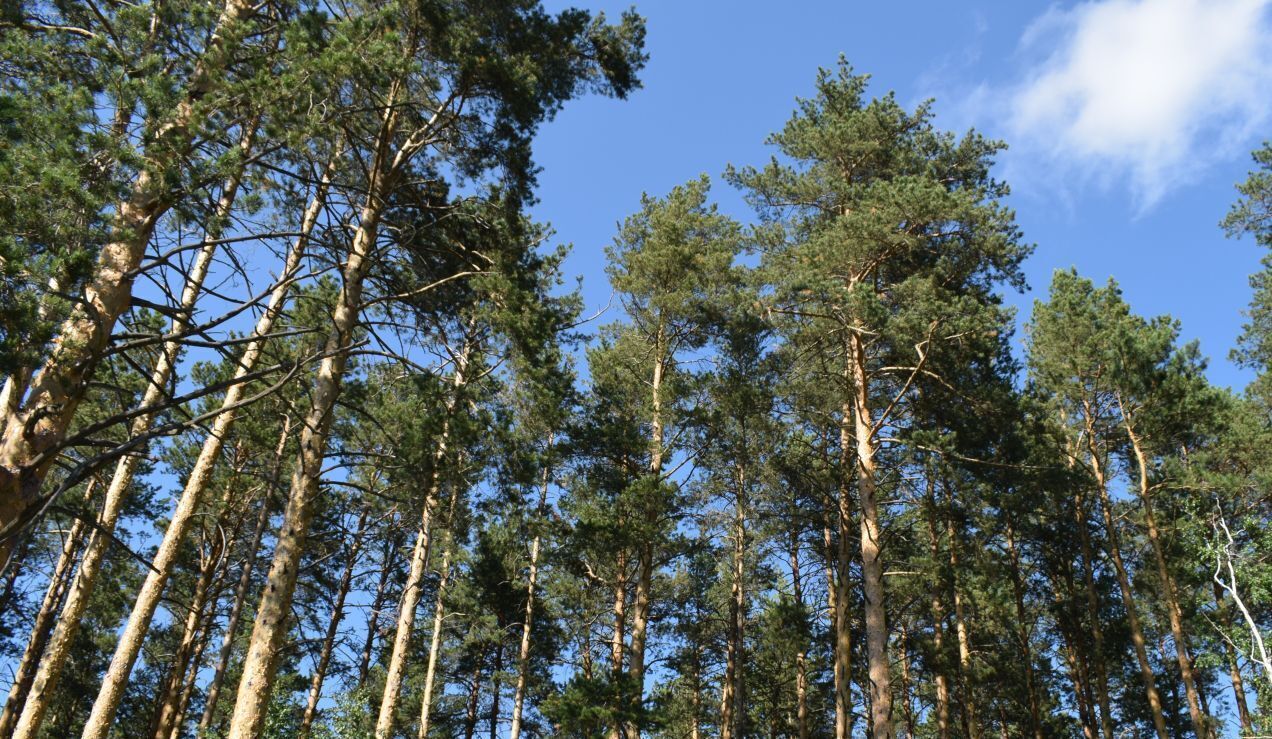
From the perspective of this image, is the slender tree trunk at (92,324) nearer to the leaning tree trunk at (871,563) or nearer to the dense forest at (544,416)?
the dense forest at (544,416)

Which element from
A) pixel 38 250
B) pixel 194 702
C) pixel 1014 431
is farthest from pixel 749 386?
pixel 194 702

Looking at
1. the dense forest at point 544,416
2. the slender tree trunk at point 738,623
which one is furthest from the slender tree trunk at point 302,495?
the slender tree trunk at point 738,623

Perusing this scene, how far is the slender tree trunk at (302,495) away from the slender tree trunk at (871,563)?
7975 mm

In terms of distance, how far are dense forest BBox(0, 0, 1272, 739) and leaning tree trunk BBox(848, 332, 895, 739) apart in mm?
67

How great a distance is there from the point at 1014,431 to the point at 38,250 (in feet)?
46.8

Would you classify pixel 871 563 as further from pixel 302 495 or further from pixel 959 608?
pixel 302 495

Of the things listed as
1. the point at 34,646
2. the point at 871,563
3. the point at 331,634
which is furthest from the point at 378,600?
the point at 871,563

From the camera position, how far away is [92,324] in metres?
4.54

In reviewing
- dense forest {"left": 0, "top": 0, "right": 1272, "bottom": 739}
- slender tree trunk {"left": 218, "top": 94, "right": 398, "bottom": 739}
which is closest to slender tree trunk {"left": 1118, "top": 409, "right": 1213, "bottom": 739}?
dense forest {"left": 0, "top": 0, "right": 1272, "bottom": 739}

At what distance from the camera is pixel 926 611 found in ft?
60.5

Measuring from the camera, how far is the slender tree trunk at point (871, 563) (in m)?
10.4

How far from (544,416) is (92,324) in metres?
9.07

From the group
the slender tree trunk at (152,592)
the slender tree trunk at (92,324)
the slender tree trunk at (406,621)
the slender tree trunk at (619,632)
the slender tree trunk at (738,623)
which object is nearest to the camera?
the slender tree trunk at (92,324)

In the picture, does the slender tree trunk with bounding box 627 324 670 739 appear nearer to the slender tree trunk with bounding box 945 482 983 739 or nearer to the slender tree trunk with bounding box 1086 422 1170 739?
the slender tree trunk with bounding box 945 482 983 739
